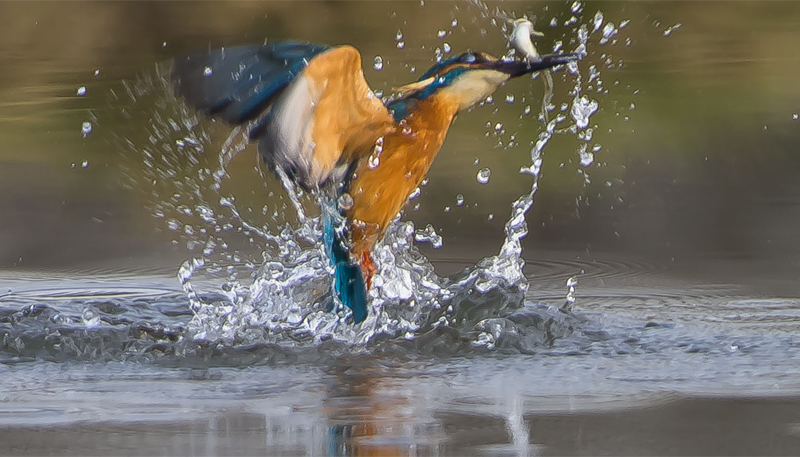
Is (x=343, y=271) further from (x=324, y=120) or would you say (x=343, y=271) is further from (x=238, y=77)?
(x=238, y=77)

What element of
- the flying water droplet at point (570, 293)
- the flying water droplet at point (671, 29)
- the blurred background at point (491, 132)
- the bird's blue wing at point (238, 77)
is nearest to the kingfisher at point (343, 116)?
the bird's blue wing at point (238, 77)

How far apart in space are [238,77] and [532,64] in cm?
95

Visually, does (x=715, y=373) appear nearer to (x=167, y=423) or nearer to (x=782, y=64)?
(x=167, y=423)

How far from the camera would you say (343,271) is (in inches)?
185

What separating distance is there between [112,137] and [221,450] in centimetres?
516

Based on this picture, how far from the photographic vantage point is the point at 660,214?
6.89 m

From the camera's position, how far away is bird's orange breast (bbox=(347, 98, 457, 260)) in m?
4.53

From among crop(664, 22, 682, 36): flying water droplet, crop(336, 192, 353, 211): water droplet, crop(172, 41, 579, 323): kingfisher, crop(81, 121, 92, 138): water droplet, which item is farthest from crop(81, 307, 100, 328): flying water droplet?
crop(664, 22, 682, 36): flying water droplet

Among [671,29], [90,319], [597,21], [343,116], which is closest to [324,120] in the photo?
[343,116]

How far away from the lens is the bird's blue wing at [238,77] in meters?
4.16

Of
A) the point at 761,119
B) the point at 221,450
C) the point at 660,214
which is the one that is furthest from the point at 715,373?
the point at 761,119

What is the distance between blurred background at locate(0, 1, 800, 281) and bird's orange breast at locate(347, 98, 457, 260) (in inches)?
58.9

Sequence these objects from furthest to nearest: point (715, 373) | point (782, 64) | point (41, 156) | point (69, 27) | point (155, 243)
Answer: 1. point (69, 27)
2. point (782, 64)
3. point (41, 156)
4. point (155, 243)
5. point (715, 373)

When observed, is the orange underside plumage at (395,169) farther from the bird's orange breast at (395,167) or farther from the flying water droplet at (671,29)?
the flying water droplet at (671,29)
